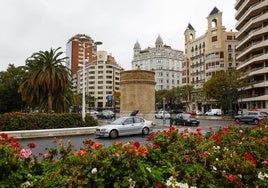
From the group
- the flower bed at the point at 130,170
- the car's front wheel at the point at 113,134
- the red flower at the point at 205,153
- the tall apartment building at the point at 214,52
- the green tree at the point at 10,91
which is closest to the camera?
the flower bed at the point at 130,170

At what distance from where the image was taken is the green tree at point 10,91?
146 feet

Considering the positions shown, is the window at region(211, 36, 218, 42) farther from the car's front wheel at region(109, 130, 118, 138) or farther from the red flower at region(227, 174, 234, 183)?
the red flower at region(227, 174, 234, 183)

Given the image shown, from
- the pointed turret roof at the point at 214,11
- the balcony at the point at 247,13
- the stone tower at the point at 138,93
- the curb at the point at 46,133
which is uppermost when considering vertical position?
the pointed turret roof at the point at 214,11

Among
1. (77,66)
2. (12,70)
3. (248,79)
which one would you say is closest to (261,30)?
(248,79)

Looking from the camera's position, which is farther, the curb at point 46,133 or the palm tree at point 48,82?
the palm tree at point 48,82

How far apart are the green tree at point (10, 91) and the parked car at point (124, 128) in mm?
31503

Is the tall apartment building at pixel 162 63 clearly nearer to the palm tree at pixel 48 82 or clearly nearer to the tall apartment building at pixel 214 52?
the tall apartment building at pixel 214 52

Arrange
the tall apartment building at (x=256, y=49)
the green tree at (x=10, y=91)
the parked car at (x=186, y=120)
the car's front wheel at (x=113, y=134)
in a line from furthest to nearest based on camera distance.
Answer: the tall apartment building at (x=256, y=49), the green tree at (x=10, y=91), the parked car at (x=186, y=120), the car's front wheel at (x=113, y=134)

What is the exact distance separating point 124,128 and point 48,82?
1296cm

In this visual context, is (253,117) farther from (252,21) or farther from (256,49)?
(252,21)

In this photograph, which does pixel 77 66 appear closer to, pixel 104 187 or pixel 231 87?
pixel 231 87

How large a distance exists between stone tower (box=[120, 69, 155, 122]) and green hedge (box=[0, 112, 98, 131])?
7.16m

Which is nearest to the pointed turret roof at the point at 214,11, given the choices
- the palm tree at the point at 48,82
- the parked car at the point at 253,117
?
the parked car at the point at 253,117

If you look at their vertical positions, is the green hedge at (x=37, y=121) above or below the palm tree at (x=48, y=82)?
below
